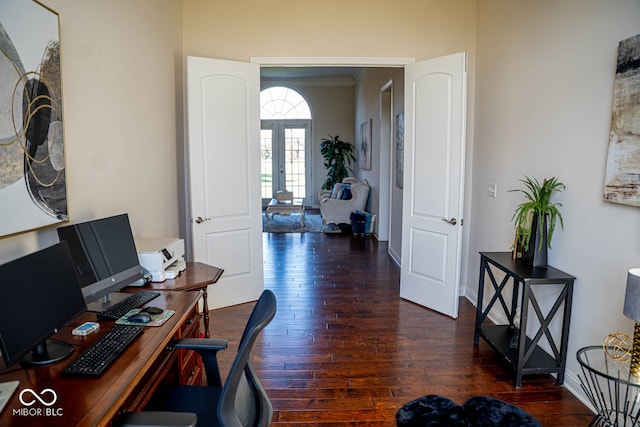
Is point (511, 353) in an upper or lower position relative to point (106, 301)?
lower

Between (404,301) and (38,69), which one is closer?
(38,69)

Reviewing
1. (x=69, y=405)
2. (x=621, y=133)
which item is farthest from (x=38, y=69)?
(x=621, y=133)

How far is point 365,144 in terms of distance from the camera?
873 cm

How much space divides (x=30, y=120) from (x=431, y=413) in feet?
7.93

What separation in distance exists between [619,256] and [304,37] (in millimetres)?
3155

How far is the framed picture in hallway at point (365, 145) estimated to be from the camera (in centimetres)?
821

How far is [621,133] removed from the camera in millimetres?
2148

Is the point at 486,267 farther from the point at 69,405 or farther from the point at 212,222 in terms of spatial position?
the point at 69,405

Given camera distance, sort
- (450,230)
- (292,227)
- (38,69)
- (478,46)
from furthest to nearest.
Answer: (292,227)
(478,46)
(450,230)
(38,69)

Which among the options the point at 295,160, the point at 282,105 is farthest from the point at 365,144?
the point at 282,105

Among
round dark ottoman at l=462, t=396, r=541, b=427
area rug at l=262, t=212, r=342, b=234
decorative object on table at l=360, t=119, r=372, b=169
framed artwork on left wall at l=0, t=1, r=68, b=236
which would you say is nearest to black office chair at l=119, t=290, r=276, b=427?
framed artwork on left wall at l=0, t=1, r=68, b=236

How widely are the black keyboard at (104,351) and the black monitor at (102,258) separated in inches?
12.8

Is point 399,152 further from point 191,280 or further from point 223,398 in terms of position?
point 223,398

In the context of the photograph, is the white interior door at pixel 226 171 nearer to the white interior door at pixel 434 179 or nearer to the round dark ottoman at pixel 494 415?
the white interior door at pixel 434 179
